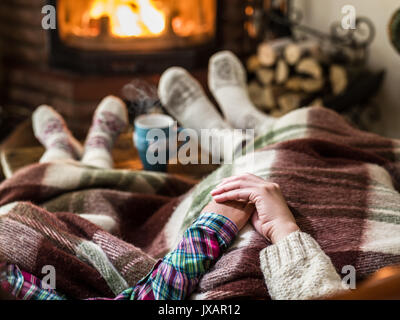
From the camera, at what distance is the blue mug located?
126 centimetres

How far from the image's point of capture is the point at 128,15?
2039 millimetres

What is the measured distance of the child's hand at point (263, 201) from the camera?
29.3 inches

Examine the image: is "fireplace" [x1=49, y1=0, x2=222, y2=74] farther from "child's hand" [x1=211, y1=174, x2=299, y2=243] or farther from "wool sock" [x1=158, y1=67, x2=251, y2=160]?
"child's hand" [x1=211, y1=174, x2=299, y2=243]

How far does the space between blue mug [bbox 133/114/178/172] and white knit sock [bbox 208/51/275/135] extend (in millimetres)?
293

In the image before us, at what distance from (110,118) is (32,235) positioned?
685 mm

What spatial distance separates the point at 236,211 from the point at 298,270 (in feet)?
0.53

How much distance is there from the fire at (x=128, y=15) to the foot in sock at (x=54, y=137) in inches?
26.2

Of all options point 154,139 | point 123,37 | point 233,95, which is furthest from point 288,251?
point 123,37

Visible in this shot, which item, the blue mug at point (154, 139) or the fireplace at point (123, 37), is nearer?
the blue mug at point (154, 139)

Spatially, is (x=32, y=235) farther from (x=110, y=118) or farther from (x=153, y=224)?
(x=110, y=118)
